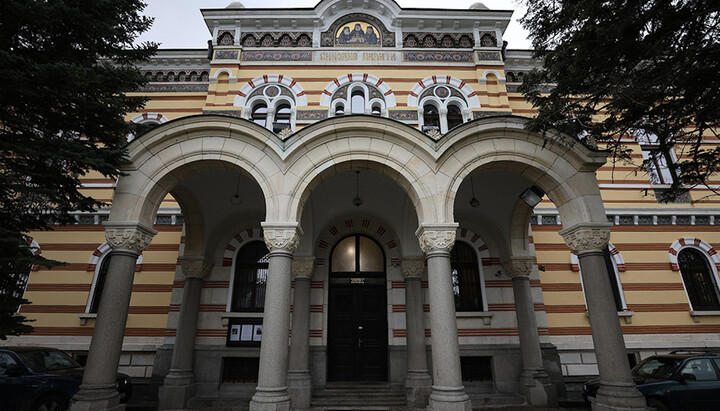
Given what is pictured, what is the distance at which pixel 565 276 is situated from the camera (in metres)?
12.1

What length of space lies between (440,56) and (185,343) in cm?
1280

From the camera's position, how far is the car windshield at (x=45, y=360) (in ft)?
26.7

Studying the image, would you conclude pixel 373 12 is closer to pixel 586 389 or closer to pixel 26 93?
pixel 26 93

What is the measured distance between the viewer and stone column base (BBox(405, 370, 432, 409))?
9.83 m

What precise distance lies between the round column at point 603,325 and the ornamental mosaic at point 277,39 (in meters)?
11.0

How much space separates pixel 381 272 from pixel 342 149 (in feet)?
18.4

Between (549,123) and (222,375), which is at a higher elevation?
(549,123)

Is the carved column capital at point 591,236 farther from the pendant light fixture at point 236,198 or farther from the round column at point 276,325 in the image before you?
the pendant light fixture at point 236,198

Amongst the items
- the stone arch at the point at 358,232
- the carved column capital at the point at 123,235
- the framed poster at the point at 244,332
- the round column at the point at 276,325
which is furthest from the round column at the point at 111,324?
the stone arch at the point at 358,232

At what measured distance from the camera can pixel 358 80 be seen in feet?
42.3

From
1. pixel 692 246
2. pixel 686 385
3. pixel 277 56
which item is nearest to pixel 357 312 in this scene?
pixel 686 385

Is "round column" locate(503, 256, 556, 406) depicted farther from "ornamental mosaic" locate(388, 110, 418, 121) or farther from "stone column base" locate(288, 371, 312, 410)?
"stone column base" locate(288, 371, 312, 410)

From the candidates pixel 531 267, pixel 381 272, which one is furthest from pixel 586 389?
pixel 381 272

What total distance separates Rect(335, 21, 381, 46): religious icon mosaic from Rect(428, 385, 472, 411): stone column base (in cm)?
1171
